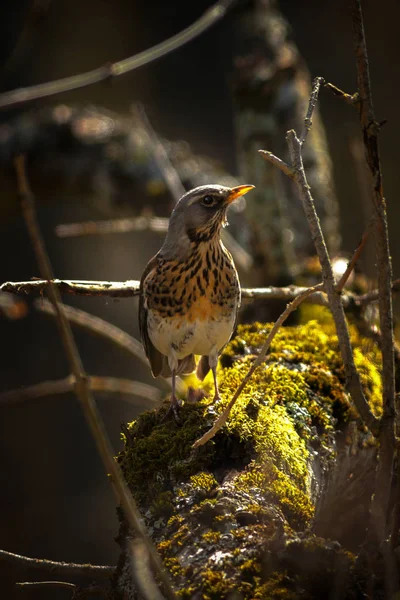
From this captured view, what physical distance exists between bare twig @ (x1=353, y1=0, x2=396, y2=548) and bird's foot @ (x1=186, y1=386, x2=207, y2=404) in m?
1.13

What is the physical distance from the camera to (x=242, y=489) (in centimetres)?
232

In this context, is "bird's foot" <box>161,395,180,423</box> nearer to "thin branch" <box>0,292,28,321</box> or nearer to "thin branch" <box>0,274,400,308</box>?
"thin branch" <box>0,274,400,308</box>

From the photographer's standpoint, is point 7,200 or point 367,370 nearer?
point 367,370

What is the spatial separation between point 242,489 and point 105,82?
141 centimetres

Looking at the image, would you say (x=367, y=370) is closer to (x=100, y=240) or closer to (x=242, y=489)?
(x=242, y=489)

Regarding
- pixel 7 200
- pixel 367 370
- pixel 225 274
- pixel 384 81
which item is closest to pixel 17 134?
pixel 7 200

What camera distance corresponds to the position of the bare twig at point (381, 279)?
1.98 m

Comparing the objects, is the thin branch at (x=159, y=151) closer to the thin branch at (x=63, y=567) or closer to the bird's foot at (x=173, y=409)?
the bird's foot at (x=173, y=409)

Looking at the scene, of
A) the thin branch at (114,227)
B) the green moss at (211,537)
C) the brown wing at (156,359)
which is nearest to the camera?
the green moss at (211,537)

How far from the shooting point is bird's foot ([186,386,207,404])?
3188mm

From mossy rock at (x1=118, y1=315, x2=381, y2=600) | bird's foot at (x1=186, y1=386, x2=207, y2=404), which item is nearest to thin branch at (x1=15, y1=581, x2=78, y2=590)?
mossy rock at (x1=118, y1=315, x2=381, y2=600)

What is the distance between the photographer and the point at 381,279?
2.11 metres

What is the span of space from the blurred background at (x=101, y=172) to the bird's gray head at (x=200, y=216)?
61cm

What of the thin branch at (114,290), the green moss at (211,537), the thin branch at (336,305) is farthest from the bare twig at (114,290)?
the green moss at (211,537)
